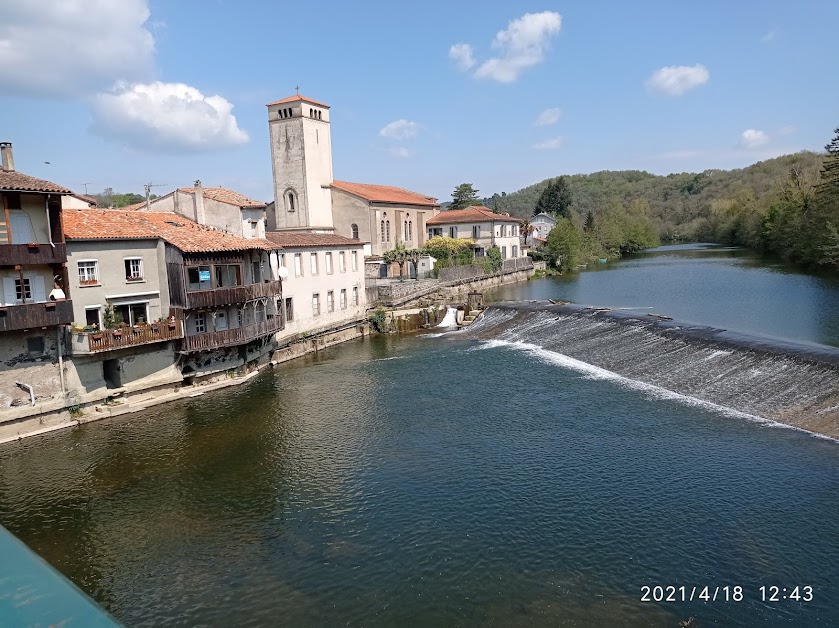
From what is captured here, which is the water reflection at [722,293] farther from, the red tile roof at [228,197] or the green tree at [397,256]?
the red tile roof at [228,197]

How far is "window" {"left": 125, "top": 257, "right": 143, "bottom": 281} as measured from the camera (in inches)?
1197

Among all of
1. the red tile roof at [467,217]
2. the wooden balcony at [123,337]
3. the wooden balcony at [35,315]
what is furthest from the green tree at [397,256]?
the wooden balcony at [35,315]

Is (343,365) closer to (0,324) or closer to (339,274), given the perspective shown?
(339,274)

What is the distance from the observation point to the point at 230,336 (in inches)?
1288

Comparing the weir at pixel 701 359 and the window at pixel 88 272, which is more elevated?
the window at pixel 88 272

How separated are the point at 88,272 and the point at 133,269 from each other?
2195 millimetres

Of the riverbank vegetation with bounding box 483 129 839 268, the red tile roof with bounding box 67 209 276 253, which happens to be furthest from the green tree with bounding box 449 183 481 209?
the red tile roof with bounding box 67 209 276 253

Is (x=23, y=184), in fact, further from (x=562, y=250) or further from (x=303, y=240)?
(x=562, y=250)

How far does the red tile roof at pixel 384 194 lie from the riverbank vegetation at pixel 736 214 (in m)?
24.3

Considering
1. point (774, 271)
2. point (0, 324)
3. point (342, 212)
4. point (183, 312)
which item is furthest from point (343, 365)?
point (774, 271)

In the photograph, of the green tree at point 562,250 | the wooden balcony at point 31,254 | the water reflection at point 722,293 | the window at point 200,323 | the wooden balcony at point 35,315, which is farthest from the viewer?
the green tree at point 562,250

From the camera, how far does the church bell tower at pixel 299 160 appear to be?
196 feet
